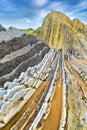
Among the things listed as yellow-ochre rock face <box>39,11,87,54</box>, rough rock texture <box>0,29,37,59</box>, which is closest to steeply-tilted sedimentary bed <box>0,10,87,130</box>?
rough rock texture <box>0,29,37,59</box>

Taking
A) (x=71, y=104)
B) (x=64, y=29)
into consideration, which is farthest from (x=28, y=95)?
(x=64, y=29)

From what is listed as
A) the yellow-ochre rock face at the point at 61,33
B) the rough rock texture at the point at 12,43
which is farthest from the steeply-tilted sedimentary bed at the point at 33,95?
the yellow-ochre rock face at the point at 61,33

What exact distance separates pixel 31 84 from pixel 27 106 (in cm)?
441

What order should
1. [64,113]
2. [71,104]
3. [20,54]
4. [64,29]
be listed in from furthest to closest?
[64,29]
[20,54]
[71,104]
[64,113]

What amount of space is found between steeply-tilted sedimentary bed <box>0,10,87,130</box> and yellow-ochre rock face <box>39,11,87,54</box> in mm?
32507

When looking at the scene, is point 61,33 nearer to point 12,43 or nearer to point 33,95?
point 12,43

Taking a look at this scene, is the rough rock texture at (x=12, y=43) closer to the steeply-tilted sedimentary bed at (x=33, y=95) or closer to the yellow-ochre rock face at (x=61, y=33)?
the steeply-tilted sedimentary bed at (x=33, y=95)

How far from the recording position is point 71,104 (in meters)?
16.0

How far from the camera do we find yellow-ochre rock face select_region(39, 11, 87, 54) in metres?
58.0

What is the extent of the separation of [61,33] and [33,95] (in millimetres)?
44149

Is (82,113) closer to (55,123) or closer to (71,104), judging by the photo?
(71,104)

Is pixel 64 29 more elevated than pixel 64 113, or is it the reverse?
pixel 64 29

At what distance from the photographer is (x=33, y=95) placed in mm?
16812

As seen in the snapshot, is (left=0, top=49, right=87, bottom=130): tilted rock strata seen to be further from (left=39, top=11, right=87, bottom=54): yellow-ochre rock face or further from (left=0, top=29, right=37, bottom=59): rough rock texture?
(left=39, top=11, right=87, bottom=54): yellow-ochre rock face
